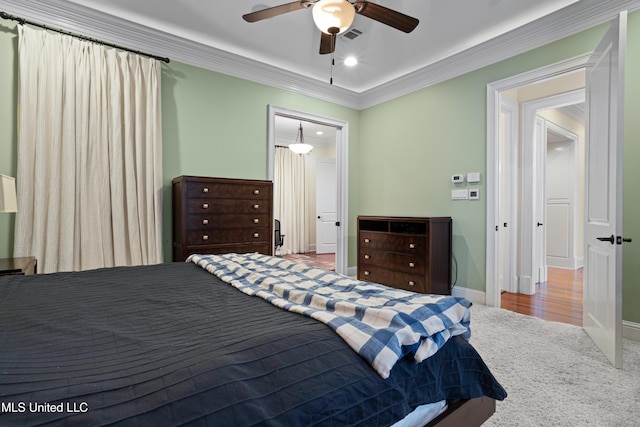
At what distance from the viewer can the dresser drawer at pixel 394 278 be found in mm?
3590

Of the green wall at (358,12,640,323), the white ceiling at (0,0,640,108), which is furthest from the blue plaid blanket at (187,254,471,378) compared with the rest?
the white ceiling at (0,0,640,108)

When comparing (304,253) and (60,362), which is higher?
(60,362)

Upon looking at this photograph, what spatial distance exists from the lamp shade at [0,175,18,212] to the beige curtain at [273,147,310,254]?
5317 mm

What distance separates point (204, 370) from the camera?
26.2 inches

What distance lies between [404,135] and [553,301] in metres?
2.73

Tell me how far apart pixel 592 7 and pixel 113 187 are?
460 cm

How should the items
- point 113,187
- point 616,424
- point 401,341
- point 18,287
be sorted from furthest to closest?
point 113,187, point 616,424, point 18,287, point 401,341

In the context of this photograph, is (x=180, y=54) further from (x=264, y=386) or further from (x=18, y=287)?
(x=264, y=386)

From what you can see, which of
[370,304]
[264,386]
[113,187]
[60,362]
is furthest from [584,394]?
[113,187]

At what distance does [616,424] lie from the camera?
1549 mm

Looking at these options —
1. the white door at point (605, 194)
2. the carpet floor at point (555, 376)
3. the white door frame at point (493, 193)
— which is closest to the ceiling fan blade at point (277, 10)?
the white door at point (605, 194)

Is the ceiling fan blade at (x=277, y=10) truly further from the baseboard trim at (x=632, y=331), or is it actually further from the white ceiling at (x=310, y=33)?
the baseboard trim at (x=632, y=331)

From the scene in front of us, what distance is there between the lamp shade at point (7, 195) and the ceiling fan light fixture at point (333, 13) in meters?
2.37

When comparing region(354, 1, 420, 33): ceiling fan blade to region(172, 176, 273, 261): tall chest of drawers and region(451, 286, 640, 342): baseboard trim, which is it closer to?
region(172, 176, 273, 261): tall chest of drawers
